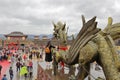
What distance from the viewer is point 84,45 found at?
5.06 m

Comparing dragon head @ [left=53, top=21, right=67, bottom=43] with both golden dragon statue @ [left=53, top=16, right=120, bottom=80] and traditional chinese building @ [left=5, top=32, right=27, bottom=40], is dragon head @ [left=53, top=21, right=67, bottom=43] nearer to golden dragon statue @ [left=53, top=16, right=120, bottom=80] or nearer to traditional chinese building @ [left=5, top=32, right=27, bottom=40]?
golden dragon statue @ [left=53, top=16, right=120, bottom=80]

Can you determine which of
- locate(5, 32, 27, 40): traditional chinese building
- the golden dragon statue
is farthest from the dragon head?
locate(5, 32, 27, 40): traditional chinese building

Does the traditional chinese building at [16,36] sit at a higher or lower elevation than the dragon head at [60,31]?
higher

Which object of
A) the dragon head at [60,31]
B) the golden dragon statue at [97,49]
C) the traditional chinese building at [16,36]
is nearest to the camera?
the golden dragon statue at [97,49]

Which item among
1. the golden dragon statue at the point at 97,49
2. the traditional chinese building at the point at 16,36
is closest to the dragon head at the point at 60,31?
the golden dragon statue at the point at 97,49

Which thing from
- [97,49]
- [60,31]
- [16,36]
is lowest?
[97,49]

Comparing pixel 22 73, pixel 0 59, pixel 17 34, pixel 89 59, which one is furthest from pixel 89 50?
Answer: pixel 17 34

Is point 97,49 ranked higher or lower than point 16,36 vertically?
lower

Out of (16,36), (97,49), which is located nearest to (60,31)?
(97,49)

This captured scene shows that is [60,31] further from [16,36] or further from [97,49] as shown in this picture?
[16,36]

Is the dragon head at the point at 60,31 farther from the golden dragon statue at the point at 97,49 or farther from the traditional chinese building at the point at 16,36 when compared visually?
the traditional chinese building at the point at 16,36

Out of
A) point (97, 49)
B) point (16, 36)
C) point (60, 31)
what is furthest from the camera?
point (16, 36)

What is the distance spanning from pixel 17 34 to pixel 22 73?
71.0 m

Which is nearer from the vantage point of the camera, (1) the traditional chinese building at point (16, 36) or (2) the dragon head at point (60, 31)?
(2) the dragon head at point (60, 31)
